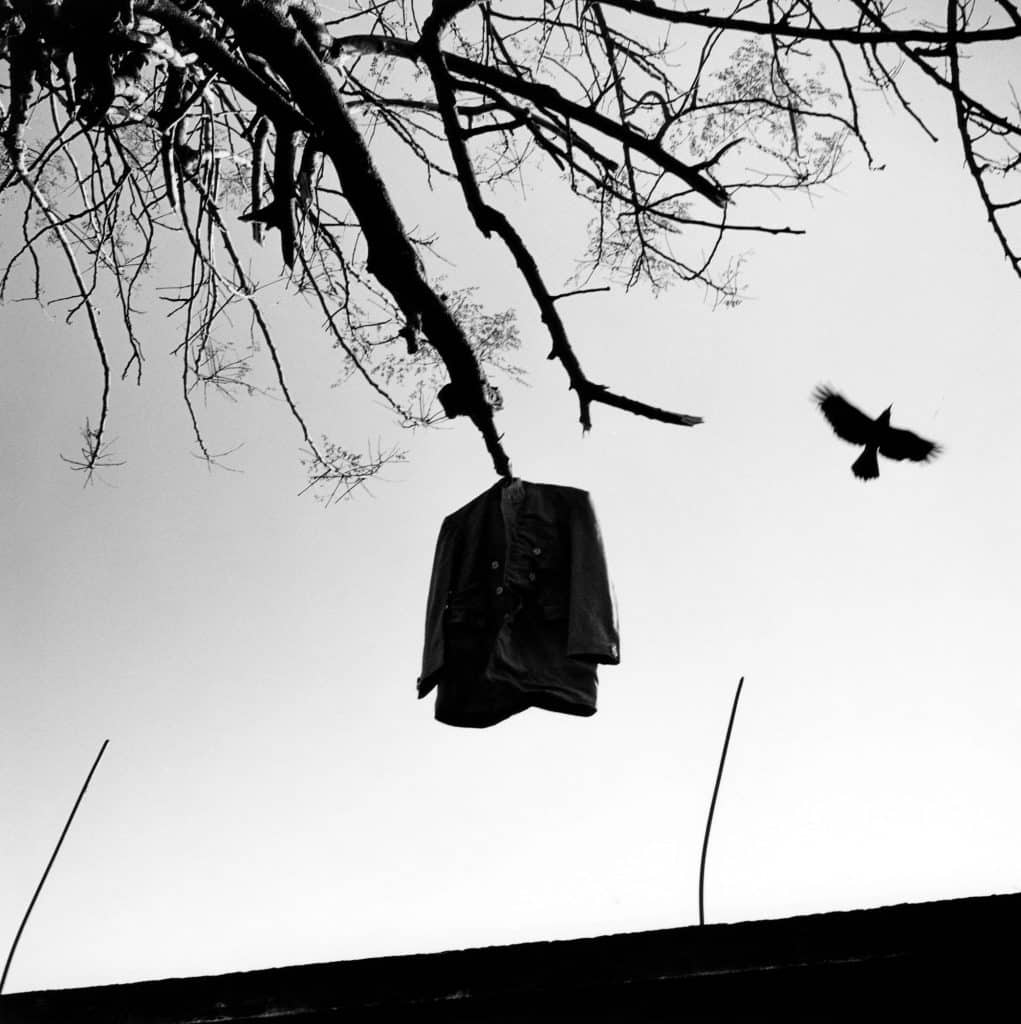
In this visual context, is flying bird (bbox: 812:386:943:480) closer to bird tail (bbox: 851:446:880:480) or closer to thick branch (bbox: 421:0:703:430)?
bird tail (bbox: 851:446:880:480)

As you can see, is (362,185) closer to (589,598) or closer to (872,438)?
(589,598)

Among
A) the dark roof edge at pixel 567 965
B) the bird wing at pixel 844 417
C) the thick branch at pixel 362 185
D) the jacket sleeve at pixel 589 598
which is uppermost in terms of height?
the thick branch at pixel 362 185

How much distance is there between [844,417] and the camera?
3.16m

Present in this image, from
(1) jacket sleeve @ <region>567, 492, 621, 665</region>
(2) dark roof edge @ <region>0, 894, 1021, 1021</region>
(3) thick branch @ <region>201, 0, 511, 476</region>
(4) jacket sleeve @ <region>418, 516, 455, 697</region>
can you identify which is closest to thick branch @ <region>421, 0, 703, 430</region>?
(3) thick branch @ <region>201, 0, 511, 476</region>

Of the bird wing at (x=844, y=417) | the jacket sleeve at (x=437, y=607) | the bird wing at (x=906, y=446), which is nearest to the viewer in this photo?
the bird wing at (x=906, y=446)

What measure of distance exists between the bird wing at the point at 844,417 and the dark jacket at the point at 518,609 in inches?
30.4

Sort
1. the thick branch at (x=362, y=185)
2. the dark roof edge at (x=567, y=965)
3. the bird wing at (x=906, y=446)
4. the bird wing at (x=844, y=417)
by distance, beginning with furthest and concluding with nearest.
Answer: the bird wing at (x=844, y=417), the bird wing at (x=906, y=446), the thick branch at (x=362, y=185), the dark roof edge at (x=567, y=965)

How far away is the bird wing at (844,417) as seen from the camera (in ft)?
10.2

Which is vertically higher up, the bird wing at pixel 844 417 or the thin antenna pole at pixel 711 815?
the bird wing at pixel 844 417

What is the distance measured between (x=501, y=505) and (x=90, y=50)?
1.72m

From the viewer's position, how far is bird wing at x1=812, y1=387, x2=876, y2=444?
310 cm

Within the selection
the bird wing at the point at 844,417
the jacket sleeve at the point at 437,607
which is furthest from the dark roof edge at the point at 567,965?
the bird wing at the point at 844,417

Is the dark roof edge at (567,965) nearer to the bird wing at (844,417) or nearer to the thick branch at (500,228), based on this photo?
the thick branch at (500,228)

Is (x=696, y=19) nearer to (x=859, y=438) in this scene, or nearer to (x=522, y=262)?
(x=522, y=262)
